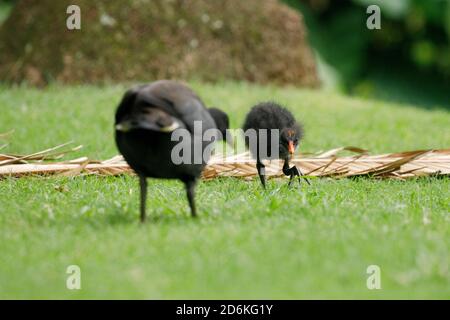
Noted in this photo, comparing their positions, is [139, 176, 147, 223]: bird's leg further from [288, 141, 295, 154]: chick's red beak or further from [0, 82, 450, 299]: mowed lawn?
[288, 141, 295, 154]: chick's red beak

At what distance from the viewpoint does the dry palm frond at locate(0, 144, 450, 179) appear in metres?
6.38

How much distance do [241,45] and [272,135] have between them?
6.15 m

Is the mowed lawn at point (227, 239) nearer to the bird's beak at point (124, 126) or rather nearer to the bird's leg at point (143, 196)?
the bird's leg at point (143, 196)

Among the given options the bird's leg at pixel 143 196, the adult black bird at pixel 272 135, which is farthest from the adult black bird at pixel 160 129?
the adult black bird at pixel 272 135

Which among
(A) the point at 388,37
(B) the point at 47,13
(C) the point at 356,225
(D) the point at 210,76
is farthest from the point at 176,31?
(C) the point at 356,225

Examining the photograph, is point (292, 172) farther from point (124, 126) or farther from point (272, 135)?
point (124, 126)

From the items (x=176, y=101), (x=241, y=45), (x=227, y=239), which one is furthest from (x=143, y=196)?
→ (x=241, y=45)

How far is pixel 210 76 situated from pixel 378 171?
5774 millimetres

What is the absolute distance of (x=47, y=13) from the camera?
1165 cm

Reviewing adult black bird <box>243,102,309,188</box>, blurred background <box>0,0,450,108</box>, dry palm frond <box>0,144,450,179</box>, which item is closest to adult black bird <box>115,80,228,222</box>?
adult black bird <box>243,102,309,188</box>

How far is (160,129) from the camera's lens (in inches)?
162

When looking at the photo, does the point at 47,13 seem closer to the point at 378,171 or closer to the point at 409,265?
the point at 378,171

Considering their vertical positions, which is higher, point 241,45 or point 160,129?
point 241,45

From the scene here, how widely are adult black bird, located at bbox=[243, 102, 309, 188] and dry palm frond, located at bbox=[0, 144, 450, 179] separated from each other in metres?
0.30
